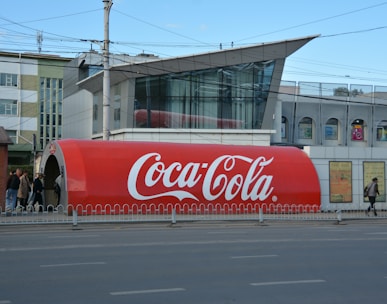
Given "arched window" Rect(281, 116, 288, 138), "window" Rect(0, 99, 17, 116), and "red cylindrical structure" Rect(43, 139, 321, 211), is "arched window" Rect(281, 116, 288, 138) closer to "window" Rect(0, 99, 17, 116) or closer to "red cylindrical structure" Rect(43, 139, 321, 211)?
"red cylindrical structure" Rect(43, 139, 321, 211)

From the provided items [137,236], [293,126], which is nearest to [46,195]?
[137,236]

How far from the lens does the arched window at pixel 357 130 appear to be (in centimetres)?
5584

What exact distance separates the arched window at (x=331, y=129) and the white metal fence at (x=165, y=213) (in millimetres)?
27991

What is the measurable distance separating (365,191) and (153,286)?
2105 centimetres

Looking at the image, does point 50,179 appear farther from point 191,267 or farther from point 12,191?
point 191,267

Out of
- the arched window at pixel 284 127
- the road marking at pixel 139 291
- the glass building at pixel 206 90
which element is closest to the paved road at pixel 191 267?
the road marking at pixel 139 291

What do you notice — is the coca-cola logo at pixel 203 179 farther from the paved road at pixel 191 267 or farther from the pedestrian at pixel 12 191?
the paved road at pixel 191 267

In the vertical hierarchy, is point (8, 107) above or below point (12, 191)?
above

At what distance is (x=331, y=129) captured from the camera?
55562 mm

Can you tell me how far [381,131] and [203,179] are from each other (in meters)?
35.5

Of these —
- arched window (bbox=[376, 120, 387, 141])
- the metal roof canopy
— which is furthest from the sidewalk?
arched window (bbox=[376, 120, 387, 141])

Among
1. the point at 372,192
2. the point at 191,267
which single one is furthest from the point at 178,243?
the point at 372,192

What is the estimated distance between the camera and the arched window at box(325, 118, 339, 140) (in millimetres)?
55250

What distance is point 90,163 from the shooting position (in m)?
24.5
